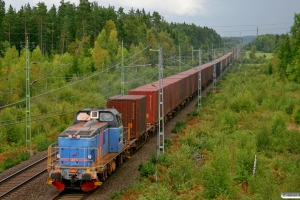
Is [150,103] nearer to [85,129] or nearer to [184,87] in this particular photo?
[85,129]

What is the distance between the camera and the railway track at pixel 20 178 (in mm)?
18297

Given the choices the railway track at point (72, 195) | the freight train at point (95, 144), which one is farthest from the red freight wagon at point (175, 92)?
the railway track at point (72, 195)

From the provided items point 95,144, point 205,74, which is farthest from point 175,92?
point 205,74

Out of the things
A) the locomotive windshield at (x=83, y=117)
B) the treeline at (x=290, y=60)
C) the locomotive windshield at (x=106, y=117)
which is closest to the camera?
the locomotive windshield at (x=83, y=117)

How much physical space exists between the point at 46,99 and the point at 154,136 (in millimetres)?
14929

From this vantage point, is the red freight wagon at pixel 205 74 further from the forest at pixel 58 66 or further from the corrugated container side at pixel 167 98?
the corrugated container side at pixel 167 98

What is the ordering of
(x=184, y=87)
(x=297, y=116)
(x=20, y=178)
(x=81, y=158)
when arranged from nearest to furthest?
(x=81, y=158) → (x=20, y=178) → (x=297, y=116) → (x=184, y=87)

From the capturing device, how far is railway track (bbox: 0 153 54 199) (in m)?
18.3

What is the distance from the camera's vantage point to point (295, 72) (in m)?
64.4

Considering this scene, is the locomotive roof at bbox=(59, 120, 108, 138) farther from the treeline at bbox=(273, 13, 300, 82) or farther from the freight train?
the treeline at bbox=(273, 13, 300, 82)

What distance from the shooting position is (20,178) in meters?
20.3

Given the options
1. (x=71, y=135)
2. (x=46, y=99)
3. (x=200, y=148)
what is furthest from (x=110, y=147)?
(x=46, y=99)

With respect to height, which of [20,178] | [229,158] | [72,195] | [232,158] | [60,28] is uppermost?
[60,28]

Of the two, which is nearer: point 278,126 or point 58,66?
point 278,126
